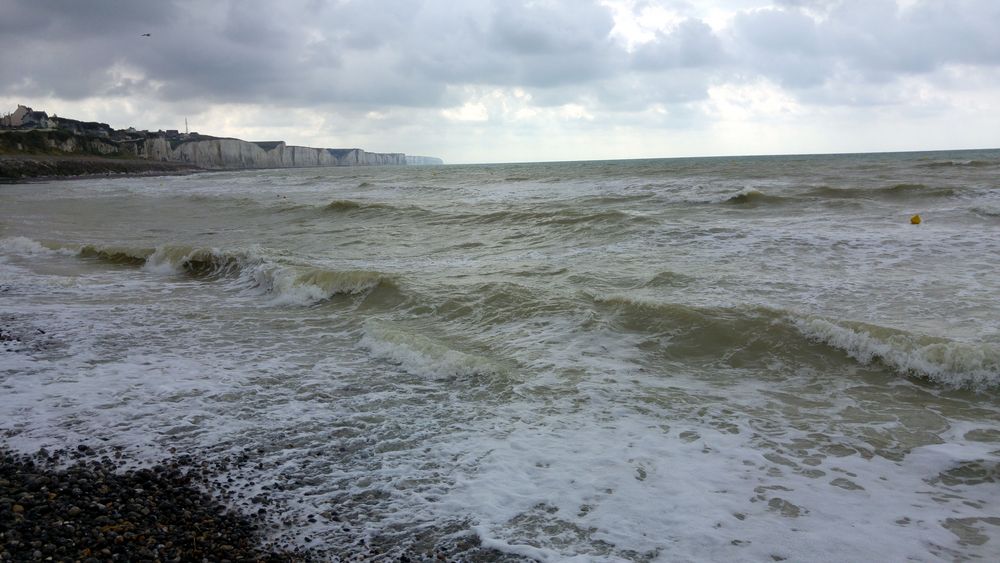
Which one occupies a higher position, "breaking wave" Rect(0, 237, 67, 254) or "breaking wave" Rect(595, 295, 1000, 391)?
"breaking wave" Rect(0, 237, 67, 254)

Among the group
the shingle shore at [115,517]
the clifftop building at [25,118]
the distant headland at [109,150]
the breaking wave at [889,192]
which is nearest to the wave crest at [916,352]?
the shingle shore at [115,517]

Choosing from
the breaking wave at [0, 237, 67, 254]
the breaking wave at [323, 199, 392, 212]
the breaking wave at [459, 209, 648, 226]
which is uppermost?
the breaking wave at [323, 199, 392, 212]

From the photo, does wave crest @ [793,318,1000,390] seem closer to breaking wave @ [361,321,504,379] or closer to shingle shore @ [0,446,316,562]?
breaking wave @ [361,321,504,379]

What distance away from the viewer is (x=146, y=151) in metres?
118

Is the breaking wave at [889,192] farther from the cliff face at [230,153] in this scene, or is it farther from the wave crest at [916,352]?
the cliff face at [230,153]

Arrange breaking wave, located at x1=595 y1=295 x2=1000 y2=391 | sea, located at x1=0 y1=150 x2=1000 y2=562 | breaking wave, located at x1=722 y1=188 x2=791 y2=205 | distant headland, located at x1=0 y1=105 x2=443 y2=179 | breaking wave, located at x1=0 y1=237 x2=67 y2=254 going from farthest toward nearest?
distant headland, located at x1=0 y1=105 x2=443 y2=179 → breaking wave, located at x1=722 y1=188 x2=791 y2=205 → breaking wave, located at x1=0 y1=237 x2=67 y2=254 → breaking wave, located at x1=595 y1=295 x2=1000 y2=391 → sea, located at x1=0 y1=150 x2=1000 y2=562

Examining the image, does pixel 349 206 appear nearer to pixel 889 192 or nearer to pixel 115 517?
pixel 889 192

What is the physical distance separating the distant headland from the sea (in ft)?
219

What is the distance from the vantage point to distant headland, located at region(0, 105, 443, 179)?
7100 cm

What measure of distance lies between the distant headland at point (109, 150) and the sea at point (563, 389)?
219 feet

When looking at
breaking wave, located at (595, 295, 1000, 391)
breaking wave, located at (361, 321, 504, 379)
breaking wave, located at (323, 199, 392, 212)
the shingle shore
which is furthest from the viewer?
breaking wave, located at (323, 199, 392, 212)

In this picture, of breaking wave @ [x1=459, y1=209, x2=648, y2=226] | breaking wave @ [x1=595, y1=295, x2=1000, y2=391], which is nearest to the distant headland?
breaking wave @ [x1=459, y1=209, x2=648, y2=226]

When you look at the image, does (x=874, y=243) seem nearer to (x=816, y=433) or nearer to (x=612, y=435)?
(x=816, y=433)

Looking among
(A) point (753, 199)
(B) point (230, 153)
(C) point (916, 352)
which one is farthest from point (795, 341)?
(B) point (230, 153)
